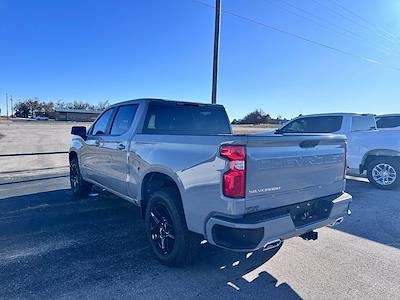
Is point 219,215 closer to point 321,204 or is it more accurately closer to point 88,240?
point 321,204

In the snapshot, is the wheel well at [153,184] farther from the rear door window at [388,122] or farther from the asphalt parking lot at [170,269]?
the rear door window at [388,122]

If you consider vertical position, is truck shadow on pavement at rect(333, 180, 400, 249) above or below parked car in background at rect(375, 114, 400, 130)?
below

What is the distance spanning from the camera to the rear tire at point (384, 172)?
7.49m

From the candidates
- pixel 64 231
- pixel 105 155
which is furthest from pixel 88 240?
pixel 105 155

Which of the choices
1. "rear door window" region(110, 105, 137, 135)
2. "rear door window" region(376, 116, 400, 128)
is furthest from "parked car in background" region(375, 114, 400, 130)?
"rear door window" region(110, 105, 137, 135)

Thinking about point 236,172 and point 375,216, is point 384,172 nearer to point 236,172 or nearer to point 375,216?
point 375,216

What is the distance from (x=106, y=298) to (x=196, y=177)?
1408mm

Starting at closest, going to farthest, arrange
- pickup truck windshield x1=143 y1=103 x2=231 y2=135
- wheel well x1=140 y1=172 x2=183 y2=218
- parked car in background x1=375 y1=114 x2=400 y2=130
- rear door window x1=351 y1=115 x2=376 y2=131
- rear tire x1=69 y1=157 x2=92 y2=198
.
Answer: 1. wheel well x1=140 y1=172 x2=183 y2=218
2. pickup truck windshield x1=143 y1=103 x2=231 y2=135
3. rear tire x1=69 y1=157 x2=92 y2=198
4. rear door window x1=351 y1=115 x2=376 y2=131
5. parked car in background x1=375 y1=114 x2=400 y2=130

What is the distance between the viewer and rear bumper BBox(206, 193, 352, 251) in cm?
264

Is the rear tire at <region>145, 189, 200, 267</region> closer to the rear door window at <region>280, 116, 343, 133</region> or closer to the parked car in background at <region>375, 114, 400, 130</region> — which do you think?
the rear door window at <region>280, 116, 343, 133</region>

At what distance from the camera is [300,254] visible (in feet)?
12.8

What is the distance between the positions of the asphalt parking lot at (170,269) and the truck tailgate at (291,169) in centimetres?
87

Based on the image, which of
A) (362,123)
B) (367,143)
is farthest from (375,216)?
(362,123)

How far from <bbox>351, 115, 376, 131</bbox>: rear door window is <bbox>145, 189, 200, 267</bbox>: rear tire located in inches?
257
